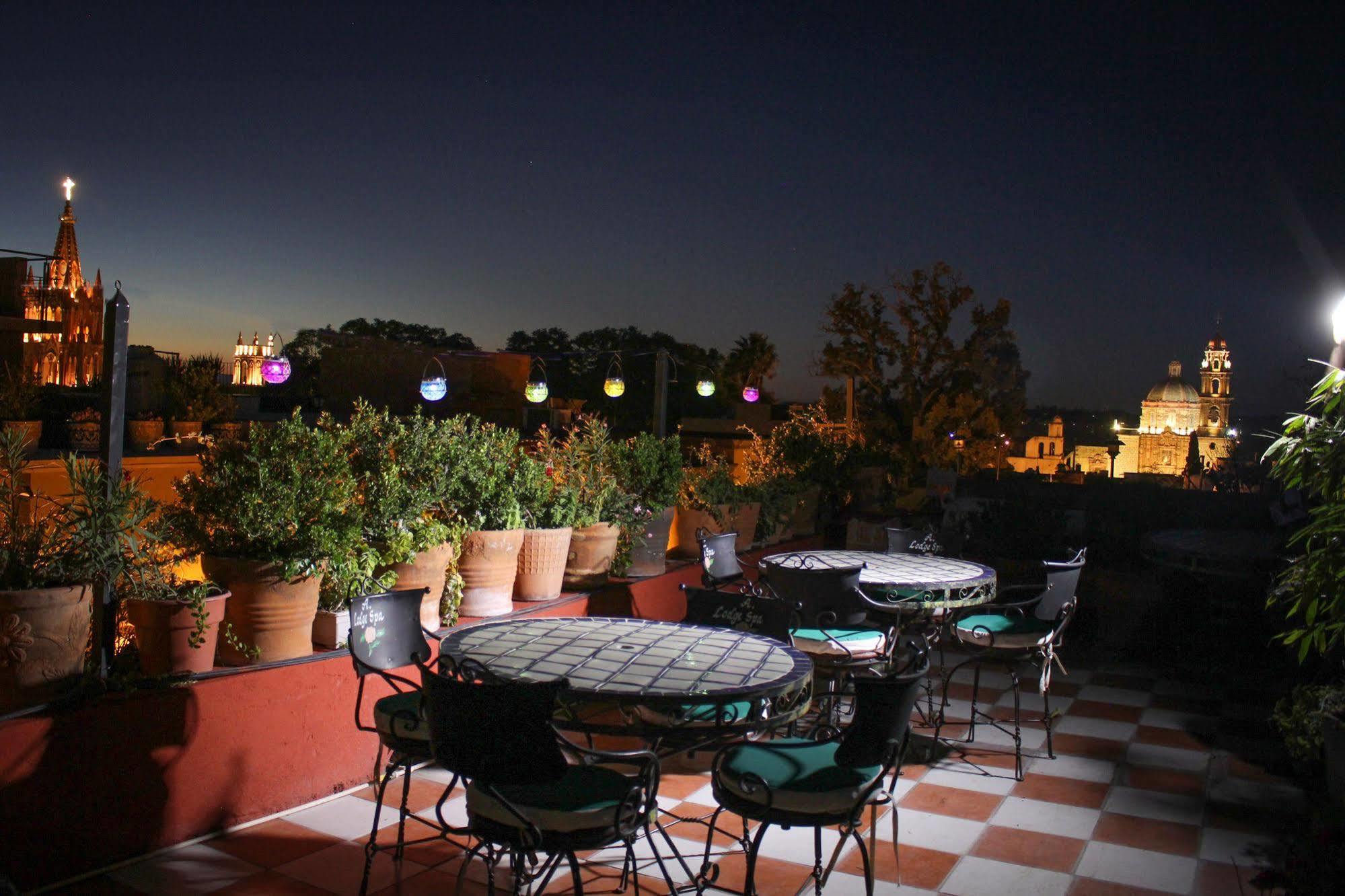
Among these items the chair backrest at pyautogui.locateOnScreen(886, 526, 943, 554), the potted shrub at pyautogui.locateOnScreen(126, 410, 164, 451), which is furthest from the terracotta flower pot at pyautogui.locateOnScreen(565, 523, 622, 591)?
the potted shrub at pyautogui.locateOnScreen(126, 410, 164, 451)

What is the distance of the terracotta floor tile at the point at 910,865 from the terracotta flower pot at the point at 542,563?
2.29 m

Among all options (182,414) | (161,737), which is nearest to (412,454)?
(161,737)

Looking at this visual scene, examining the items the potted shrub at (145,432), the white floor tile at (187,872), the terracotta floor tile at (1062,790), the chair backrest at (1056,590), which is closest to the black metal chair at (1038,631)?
the chair backrest at (1056,590)

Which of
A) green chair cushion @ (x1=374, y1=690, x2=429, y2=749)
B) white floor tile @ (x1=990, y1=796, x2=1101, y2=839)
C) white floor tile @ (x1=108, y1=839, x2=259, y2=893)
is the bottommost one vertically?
white floor tile @ (x1=108, y1=839, x2=259, y2=893)

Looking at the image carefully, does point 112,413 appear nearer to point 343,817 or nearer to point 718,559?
point 343,817

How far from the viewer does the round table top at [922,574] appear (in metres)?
4.84

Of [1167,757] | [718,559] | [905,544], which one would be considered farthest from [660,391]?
[1167,757]

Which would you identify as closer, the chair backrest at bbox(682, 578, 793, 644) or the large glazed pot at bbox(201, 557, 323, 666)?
the large glazed pot at bbox(201, 557, 323, 666)

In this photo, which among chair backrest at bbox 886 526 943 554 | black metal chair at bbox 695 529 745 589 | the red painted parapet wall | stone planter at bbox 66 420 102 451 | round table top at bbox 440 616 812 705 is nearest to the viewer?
round table top at bbox 440 616 812 705

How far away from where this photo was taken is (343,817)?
12.0 ft

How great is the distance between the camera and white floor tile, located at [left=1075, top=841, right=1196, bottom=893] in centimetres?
331

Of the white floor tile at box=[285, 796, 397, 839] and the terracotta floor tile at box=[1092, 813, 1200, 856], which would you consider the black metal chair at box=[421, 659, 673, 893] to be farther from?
the terracotta floor tile at box=[1092, 813, 1200, 856]

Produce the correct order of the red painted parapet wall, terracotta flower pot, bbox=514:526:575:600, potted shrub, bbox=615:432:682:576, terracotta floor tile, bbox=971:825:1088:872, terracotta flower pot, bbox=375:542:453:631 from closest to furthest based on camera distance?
1. the red painted parapet wall
2. terracotta floor tile, bbox=971:825:1088:872
3. terracotta flower pot, bbox=375:542:453:631
4. terracotta flower pot, bbox=514:526:575:600
5. potted shrub, bbox=615:432:682:576

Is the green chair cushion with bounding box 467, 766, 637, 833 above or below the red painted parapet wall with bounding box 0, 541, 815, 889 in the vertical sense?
above
